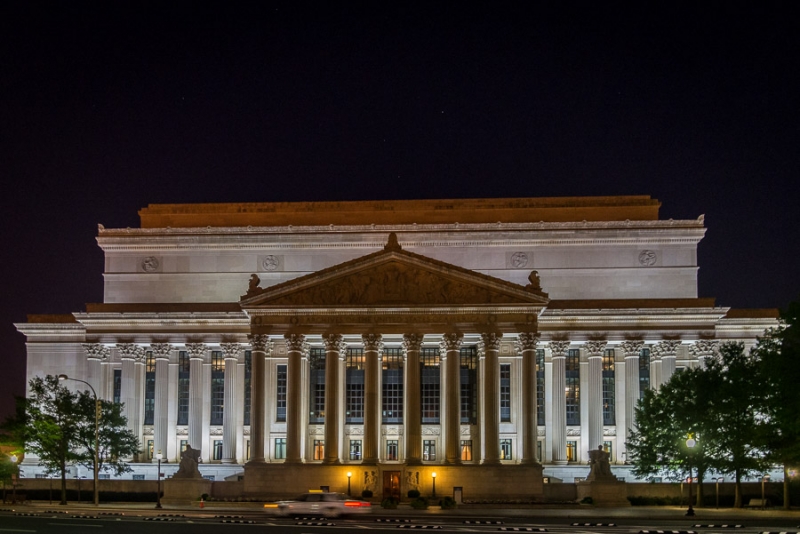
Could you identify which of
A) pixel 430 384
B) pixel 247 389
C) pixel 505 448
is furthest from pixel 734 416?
pixel 247 389

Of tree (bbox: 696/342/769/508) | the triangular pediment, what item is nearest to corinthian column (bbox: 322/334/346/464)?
the triangular pediment

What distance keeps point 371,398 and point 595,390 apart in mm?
22194

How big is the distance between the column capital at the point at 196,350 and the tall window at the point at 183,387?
8.20 feet

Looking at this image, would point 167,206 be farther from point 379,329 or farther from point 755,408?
point 755,408

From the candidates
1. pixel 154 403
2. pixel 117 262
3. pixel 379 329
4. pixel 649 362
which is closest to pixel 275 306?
pixel 379 329

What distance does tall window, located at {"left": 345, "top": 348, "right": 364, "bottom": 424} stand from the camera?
103000mm

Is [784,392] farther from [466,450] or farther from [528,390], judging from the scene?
[466,450]

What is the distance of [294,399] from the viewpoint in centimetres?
9450

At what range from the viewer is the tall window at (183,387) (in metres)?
106

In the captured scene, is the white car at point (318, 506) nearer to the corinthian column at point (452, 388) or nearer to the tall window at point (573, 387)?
the corinthian column at point (452, 388)

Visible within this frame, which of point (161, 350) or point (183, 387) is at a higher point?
point (161, 350)

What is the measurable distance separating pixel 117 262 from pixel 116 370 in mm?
13351

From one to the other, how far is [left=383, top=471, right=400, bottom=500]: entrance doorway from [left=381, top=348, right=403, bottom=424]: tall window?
11537 millimetres

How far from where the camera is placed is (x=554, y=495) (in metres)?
89.7
